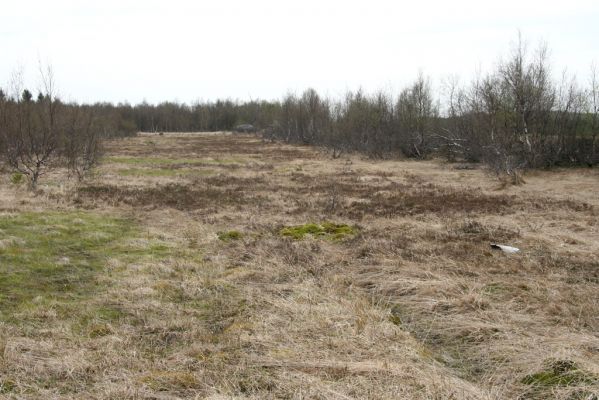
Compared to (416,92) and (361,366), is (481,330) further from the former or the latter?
(416,92)

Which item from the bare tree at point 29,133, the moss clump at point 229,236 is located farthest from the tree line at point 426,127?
the moss clump at point 229,236

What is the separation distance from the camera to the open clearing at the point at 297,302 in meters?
3.98

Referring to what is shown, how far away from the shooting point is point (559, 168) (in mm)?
25938

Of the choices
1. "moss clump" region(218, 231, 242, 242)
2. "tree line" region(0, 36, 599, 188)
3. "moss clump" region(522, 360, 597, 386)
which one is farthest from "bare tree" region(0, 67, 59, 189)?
"moss clump" region(522, 360, 597, 386)

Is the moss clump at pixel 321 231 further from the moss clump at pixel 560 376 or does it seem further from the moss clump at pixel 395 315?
the moss clump at pixel 560 376

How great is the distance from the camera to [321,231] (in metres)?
10.5

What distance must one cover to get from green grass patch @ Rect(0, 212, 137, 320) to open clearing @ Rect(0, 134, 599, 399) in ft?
0.14

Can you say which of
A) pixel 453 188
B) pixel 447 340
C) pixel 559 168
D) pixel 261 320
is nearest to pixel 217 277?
pixel 261 320

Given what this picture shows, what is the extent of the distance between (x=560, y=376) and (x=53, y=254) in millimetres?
7735

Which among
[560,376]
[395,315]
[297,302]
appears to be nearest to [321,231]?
[297,302]

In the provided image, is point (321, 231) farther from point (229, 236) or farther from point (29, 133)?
point (29, 133)

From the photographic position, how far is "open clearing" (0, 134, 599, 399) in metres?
3.98

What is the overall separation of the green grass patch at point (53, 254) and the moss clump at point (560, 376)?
5039 millimetres

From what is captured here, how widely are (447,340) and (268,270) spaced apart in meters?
3.22
